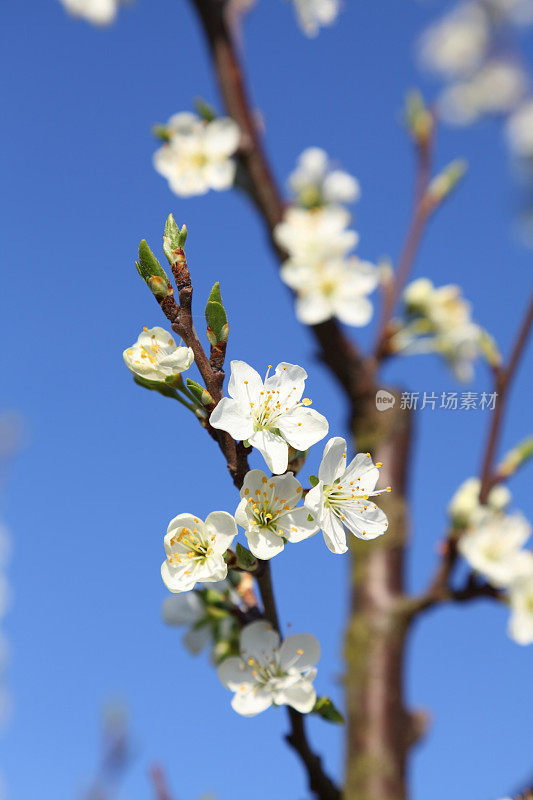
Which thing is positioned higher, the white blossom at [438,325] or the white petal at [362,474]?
the white blossom at [438,325]

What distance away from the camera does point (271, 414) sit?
0.77m

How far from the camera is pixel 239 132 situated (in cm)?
217

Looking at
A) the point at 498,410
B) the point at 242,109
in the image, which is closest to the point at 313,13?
the point at 242,109

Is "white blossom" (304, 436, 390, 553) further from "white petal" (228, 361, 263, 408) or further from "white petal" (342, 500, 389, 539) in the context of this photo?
"white petal" (228, 361, 263, 408)

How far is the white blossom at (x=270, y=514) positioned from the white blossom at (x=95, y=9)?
2.19 metres

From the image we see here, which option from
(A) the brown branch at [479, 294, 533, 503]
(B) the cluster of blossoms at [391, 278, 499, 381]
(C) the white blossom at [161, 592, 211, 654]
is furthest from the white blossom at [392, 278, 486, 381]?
(C) the white blossom at [161, 592, 211, 654]

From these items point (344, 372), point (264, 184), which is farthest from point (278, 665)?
point (264, 184)

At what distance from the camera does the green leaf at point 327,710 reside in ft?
2.64

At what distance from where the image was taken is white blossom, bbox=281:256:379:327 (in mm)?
2020

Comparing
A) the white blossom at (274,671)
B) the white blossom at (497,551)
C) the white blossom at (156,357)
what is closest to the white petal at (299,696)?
the white blossom at (274,671)

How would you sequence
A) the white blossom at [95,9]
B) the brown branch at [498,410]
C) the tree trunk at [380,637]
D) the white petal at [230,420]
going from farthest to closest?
the white blossom at [95,9] < the brown branch at [498,410] < the tree trunk at [380,637] < the white petal at [230,420]

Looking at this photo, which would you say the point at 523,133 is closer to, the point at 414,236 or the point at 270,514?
the point at 414,236

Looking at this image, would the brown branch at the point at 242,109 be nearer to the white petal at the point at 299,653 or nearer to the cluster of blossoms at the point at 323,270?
the cluster of blossoms at the point at 323,270

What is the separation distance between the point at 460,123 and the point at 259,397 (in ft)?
11.5
